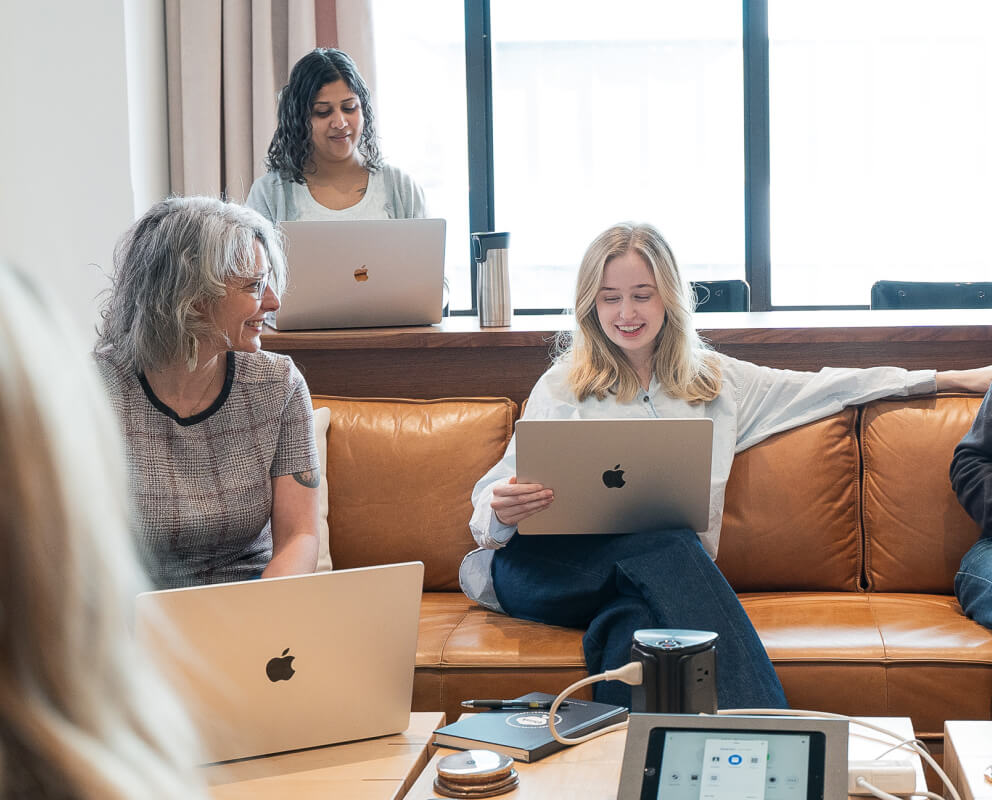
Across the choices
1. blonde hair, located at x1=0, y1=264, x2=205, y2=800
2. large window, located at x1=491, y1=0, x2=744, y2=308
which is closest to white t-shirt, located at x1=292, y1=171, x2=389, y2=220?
large window, located at x1=491, y1=0, x2=744, y2=308

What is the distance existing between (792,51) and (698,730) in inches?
153

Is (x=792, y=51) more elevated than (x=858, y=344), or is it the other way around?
(x=792, y=51)

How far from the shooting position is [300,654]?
4.26 feet

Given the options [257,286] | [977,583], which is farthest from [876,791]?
[257,286]

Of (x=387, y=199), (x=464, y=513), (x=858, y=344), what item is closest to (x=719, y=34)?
(x=387, y=199)

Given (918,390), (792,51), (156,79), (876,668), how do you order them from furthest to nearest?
(792,51), (156,79), (918,390), (876,668)

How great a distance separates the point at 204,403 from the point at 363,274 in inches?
28.1

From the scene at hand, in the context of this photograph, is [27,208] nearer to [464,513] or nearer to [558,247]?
[464,513]

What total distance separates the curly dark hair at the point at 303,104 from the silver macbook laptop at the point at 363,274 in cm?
67

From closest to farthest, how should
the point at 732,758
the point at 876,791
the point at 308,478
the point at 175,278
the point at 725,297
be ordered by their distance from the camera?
1. the point at 732,758
2. the point at 876,791
3. the point at 175,278
4. the point at 308,478
5. the point at 725,297

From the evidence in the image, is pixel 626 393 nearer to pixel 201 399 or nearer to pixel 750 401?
pixel 750 401

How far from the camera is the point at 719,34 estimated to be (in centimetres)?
453

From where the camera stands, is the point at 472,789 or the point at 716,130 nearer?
the point at 472,789

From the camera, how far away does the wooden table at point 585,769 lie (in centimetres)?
125
